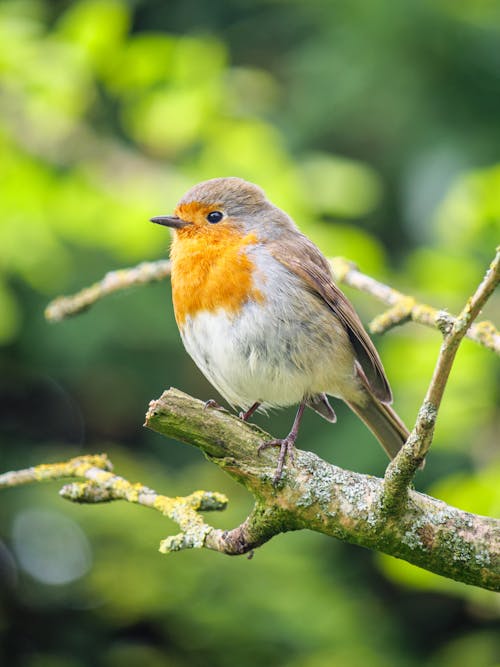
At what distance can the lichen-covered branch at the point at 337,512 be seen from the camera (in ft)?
7.27

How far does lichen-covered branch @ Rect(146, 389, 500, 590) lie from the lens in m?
2.22

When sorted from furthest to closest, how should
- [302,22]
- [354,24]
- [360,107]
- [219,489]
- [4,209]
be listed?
[302,22], [360,107], [354,24], [219,489], [4,209]

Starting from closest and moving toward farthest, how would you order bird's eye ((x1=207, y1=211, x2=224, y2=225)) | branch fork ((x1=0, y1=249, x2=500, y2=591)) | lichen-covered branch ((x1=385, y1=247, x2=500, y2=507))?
1. lichen-covered branch ((x1=385, y1=247, x2=500, y2=507))
2. branch fork ((x1=0, y1=249, x2=500, y2=591))
3. bird's eye ((x1=207, y1=211, x2=224, y2=225))

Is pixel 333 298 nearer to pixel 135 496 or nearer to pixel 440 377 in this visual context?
pixel 135 496

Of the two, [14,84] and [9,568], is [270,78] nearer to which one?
[14,84]

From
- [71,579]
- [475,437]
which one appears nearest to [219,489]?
[71,579]

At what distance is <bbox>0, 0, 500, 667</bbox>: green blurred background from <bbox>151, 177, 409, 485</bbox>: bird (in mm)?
637

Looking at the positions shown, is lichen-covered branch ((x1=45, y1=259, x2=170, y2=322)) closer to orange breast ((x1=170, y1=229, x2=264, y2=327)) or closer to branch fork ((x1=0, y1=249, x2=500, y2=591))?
orange breast ((x1=170, y1=229, x2=264, y2=327))

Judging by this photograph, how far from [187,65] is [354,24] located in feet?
6.26

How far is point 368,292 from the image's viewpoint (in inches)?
131

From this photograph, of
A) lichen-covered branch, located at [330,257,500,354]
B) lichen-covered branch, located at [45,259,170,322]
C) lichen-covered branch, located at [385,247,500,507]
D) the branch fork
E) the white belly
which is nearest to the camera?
lichen-covered branch, located at [385,247,500,507]

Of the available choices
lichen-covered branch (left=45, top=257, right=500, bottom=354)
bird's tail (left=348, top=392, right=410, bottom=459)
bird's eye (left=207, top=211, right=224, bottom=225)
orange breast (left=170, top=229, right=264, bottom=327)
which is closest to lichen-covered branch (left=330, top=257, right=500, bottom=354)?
lichen-covered branch (left=45, top=257, right=500, bottom=354)

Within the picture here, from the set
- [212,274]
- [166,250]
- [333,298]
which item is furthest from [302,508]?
[166,250]

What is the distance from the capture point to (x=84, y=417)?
766cm
